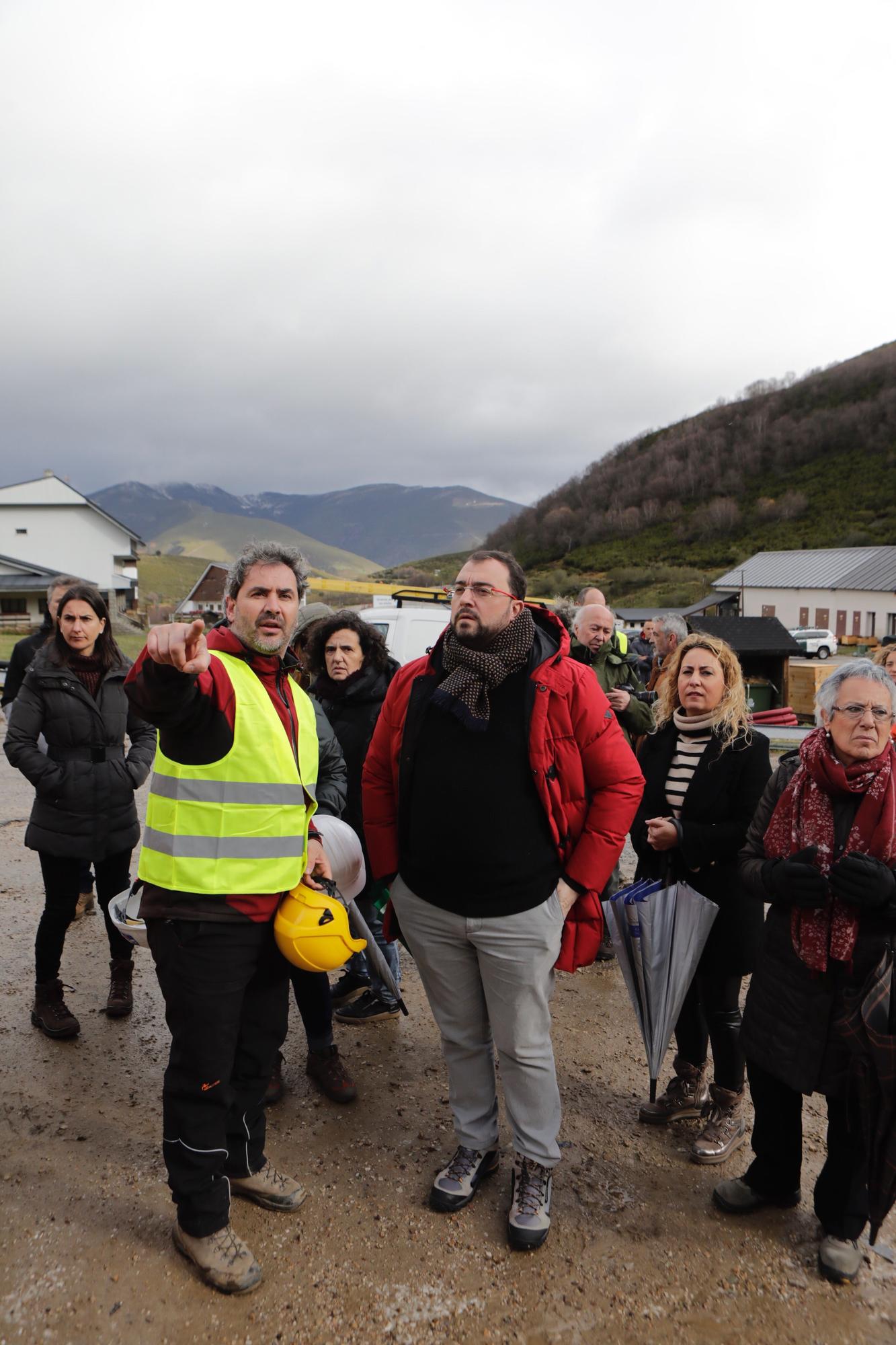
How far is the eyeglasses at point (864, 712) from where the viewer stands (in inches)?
97.4

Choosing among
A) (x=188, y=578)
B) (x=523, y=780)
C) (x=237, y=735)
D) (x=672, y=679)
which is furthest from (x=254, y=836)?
(x=188, y=578)

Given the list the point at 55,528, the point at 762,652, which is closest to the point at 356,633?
the point at 762,652

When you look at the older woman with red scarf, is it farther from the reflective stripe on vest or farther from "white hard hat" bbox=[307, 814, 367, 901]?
the reflective stripe on vest

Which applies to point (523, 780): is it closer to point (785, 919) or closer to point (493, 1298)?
point (785, 919)

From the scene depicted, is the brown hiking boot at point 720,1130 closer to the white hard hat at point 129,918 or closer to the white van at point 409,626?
the white hard hat at point 129,918

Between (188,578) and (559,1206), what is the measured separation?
107259 mm

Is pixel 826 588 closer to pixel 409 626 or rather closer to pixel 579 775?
pixel 409 626

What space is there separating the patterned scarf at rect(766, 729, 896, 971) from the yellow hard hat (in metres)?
1.41

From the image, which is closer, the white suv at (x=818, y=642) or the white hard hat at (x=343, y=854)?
the white hard hat at (x=343, y=854)

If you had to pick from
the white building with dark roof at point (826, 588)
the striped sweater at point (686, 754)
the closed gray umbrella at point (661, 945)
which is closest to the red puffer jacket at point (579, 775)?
the closed gray umbrella at point (661, 945)

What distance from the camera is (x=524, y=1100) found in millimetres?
2715

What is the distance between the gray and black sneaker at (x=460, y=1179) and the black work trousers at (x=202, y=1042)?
2.36 ft

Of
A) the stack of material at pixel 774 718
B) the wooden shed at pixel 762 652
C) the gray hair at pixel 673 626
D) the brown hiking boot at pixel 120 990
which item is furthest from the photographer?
the wooden shed at pixel 762 652

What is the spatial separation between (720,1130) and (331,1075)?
1558 mm
